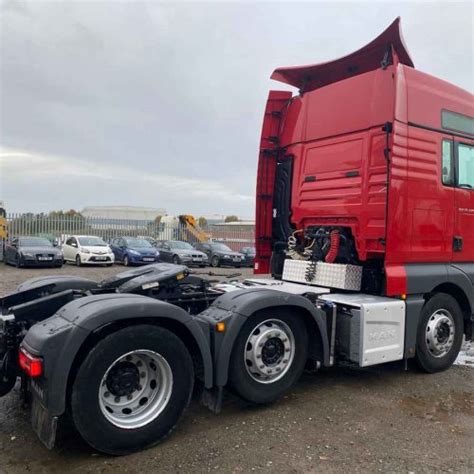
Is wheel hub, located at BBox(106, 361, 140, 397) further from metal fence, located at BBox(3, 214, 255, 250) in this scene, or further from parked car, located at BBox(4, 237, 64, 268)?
metal fence, located at BBox(3, 214, 255, 250)

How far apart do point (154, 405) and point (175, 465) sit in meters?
0.51

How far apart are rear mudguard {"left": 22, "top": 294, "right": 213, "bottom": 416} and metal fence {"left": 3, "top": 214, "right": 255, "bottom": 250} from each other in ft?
80.3

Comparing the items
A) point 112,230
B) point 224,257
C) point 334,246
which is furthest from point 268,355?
point 112,230

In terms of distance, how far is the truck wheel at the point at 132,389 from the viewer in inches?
129

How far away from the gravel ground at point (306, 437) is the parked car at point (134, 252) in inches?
724

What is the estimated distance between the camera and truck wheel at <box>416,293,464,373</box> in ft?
18.0

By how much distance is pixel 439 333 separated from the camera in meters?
5.61

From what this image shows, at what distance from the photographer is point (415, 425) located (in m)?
4.15

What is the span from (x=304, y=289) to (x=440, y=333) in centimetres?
188

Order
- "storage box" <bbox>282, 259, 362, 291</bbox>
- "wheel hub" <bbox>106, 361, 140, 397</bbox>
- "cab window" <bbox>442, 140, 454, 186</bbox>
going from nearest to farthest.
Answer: "wheel hub" <bbox>106, 361, 140, 397</bbox> < "storage box" <bbox>282, 259, 362, 291</bbox> < "cab window" <bbox>442, 140, 454, 186</bbox>

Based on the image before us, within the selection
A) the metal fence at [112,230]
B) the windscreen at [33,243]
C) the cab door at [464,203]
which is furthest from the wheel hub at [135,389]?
the metal fence at [112,230]

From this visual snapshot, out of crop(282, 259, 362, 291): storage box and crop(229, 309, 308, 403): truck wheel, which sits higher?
crop(282, 259, 362, 291): storage box

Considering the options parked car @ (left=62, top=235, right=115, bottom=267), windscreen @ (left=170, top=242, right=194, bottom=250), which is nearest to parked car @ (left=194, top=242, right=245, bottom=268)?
windscreen @ (left=170, top=242, right=194, bottom=250)

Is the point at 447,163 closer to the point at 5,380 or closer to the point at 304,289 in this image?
the point at 304,289
